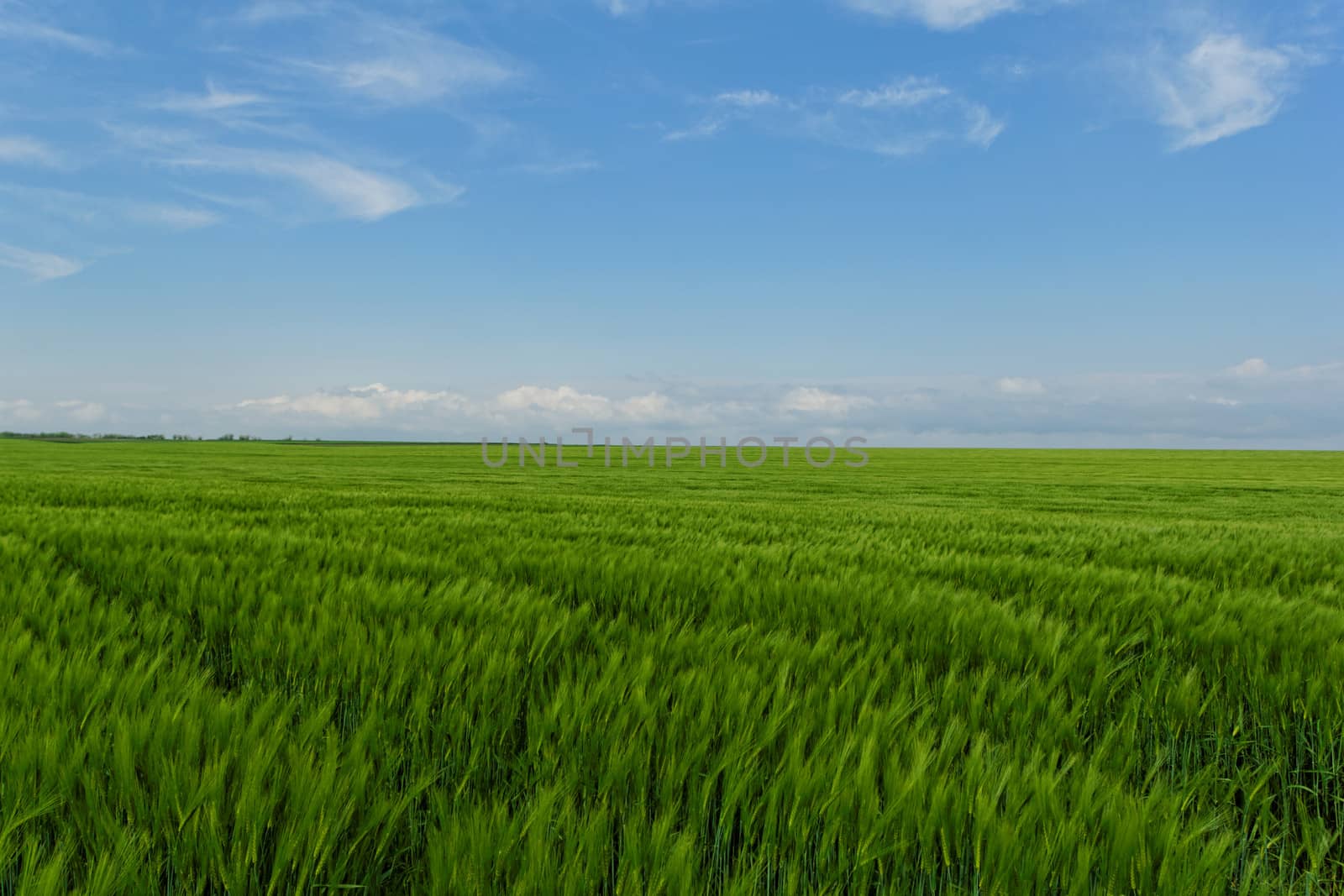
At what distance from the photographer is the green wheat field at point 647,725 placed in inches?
45.0

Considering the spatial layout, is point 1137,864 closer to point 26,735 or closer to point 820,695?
point 820,695

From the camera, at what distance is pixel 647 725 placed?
1548 mm

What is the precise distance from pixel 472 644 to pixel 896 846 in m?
1.38

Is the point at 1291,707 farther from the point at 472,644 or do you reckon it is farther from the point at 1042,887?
the point at 472,644

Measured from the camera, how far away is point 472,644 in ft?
6.94

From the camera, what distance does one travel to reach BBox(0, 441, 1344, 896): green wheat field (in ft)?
3.75

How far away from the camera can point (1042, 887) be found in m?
1.10

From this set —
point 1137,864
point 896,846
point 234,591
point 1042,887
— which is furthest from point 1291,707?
point 234,591

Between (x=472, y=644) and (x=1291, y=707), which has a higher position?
(x=472, y=644)

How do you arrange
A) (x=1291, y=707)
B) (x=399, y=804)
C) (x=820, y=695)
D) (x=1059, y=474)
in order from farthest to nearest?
1. (x=1059, y=474)
2. (x=1291, y=707)
3. (x=820, y=695)
4. (x=399, y=804)

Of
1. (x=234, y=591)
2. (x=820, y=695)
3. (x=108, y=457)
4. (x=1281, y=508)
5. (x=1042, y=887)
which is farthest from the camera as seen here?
(x=108, y=457)

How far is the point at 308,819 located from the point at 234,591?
2.06 metres

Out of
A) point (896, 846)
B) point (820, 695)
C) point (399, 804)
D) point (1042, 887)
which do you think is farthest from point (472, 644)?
point (1042, 887)

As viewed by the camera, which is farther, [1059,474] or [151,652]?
[1059,474]
